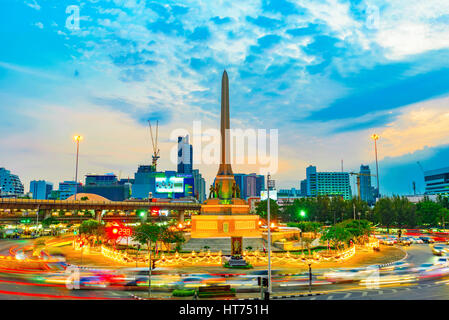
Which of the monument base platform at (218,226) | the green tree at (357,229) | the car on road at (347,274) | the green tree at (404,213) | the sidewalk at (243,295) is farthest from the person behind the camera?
the green tree at (404,213)

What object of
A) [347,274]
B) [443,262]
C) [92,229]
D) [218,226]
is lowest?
[443,262]

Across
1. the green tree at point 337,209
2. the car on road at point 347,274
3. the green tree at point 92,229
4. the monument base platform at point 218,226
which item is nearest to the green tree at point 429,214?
the green tree at point 337,209

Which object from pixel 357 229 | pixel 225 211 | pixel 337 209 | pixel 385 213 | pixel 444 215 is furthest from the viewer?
pixel 337 209

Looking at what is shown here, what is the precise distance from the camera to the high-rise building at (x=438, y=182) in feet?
582

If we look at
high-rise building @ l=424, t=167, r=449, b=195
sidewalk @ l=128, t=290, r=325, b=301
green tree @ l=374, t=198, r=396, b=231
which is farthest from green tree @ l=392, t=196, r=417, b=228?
high-rise building @ l=424, t=167, r=449, b=195

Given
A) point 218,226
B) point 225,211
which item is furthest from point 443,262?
point 225,211

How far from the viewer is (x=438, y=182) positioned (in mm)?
183750

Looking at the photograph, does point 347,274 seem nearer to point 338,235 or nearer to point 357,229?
point 338,235

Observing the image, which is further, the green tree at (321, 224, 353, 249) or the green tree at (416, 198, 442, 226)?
the green tree at (416, 198, 442, 226)

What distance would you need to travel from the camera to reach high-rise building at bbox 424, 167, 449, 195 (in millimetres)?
177500

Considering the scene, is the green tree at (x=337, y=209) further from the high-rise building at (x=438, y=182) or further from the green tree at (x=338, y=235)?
the high-rise building at (x=438, y=182)

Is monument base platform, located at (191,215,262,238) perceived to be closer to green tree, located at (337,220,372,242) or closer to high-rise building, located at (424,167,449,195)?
green tree, located at (337,220,372,242)
